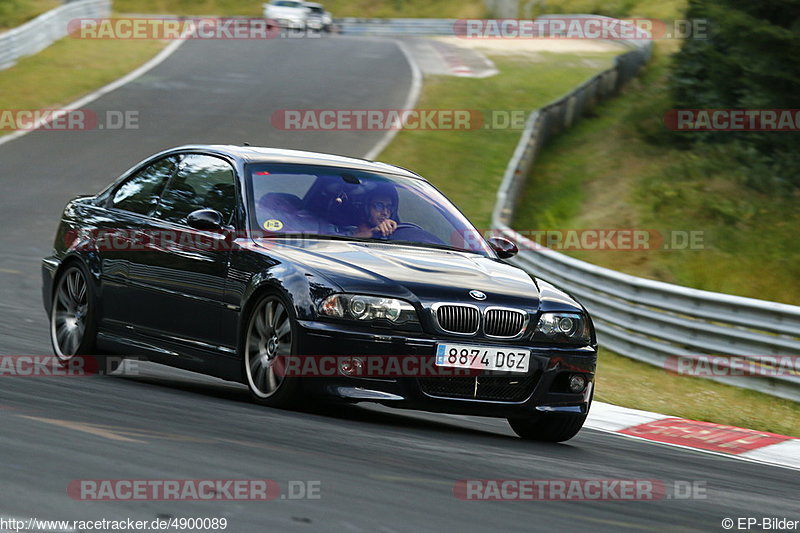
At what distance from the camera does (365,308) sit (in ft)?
22.7

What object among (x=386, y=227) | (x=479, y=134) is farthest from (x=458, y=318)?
(x=479, y=134)

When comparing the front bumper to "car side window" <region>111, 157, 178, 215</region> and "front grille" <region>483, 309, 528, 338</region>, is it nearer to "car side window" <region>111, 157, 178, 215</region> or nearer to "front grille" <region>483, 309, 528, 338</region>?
"front grille" <region>483, 309, 528, 338</region>

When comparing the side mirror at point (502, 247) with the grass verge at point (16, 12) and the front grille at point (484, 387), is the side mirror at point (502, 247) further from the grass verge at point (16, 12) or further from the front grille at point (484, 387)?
the grass verge at point (16, 12)

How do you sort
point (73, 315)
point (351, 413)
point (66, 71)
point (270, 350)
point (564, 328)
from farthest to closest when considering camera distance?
point (66, 71) < point (73, 315) < point (351, 413) < point (564, 328) < point (270, 350)

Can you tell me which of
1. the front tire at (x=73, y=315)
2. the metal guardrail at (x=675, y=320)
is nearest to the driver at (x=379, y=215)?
the front tire at (x=73, y=315)

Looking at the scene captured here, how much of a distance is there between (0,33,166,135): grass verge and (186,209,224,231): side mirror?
704 inches

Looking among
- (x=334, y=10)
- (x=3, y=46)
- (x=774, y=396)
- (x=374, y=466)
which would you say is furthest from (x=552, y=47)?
(x=374, y=466)

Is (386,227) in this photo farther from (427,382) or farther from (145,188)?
(145,188)

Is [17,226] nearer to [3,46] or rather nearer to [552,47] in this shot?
[3,46]

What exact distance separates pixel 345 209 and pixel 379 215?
21 centimetres

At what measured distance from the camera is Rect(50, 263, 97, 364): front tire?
8633 millimetres

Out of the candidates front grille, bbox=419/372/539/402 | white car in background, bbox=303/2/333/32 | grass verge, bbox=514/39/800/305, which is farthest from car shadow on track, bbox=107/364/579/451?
white car in background, bbox=303/2/333/32

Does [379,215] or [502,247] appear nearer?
[379,215]

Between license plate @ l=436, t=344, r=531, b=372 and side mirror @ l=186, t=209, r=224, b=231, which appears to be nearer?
license plate @ l=436, t=344, r=531, b=372
